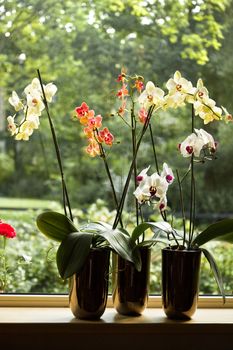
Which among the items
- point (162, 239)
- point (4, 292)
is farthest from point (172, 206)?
point (4, 292)

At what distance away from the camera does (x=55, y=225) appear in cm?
196

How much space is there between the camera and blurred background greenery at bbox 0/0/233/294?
7.50 ft

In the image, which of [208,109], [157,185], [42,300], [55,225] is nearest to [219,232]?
[157,185]

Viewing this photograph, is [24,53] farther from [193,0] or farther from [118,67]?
[193,0]

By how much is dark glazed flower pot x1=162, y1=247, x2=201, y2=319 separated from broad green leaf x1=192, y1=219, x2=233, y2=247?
4cm

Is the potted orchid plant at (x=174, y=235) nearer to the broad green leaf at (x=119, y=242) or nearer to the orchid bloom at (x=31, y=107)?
the broad green leaf at (x=119, y=242)

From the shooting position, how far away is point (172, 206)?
2342mm

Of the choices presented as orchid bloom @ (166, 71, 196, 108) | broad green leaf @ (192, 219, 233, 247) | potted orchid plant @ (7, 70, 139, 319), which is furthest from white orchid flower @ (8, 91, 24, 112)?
broad green leaf @ (192, 219, 233, 247)

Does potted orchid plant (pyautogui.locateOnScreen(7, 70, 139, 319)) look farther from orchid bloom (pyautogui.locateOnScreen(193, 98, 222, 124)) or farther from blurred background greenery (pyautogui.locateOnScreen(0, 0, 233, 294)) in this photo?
Answer: orchid bloom (pyautogui.locateOnScreen(193, 98, 222, 124))

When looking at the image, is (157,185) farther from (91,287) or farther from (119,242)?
(91,287)
